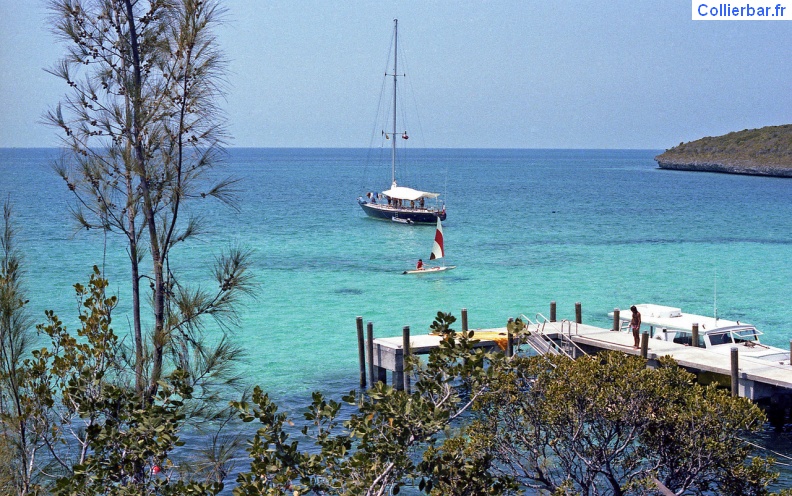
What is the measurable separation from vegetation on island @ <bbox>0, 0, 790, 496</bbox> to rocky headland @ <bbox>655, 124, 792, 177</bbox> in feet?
409

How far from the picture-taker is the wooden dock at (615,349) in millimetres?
18078

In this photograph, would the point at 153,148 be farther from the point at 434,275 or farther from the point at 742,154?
the point at 742,154

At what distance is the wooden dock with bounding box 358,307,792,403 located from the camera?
18.1m

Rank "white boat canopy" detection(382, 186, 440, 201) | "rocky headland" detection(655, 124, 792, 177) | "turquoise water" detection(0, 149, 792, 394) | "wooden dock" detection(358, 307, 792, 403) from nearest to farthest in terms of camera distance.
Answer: "wooden dock" detection(358, 307, 792, 403), "turquoise water" detection(0, 149, 792, 394), "white boat canopy" detection(382, 186, 440, 201), "rocky headland" detection(655, 124, 792, 177)

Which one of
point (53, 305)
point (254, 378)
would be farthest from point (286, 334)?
point (53, 305)

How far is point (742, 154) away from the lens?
141125mm

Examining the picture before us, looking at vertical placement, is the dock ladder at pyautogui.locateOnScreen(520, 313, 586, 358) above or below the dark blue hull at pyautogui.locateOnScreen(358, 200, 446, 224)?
below

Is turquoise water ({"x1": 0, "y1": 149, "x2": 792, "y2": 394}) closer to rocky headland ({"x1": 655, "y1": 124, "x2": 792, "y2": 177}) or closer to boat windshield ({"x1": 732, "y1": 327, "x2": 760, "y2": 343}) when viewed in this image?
boat windshield ({"x1": 732, "y1": 327, "x2": 760, "y2": 343})

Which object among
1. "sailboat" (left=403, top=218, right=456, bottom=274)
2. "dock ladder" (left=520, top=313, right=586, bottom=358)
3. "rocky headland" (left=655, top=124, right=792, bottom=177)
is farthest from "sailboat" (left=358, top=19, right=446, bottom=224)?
"rocky headland" (left=655, top=124, right=792, bottom=177)

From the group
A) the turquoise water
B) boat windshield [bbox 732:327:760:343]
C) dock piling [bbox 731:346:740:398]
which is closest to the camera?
dock piling [bbox 731:346:740:398]

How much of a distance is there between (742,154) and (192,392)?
475 ft

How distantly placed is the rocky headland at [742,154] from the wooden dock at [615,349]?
11320cm

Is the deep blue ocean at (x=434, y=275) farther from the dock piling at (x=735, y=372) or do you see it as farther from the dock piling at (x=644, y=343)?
the dock piling at (x=644, y=343)

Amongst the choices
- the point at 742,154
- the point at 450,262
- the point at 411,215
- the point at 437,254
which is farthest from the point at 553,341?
the point at 742,154
